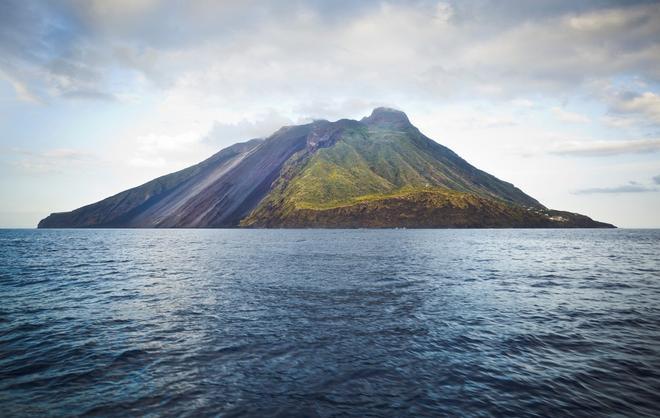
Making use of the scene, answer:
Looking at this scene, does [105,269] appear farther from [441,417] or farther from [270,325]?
[441,417]

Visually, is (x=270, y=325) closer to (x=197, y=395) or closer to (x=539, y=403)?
(x=197, y=395)

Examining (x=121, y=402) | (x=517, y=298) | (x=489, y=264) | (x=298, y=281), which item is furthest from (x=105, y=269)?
(x=489, y=264)

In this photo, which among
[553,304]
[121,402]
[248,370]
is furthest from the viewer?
[553,304]

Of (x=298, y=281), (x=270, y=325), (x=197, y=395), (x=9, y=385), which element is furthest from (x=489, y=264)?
(x=9, y=385)

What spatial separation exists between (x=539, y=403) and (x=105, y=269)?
227ft

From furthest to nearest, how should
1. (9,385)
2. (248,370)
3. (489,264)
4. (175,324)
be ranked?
(489,264)
(175,324)
(248,370)
(9,385)

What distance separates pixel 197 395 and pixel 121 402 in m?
3.29

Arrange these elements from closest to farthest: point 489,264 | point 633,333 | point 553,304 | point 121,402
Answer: point 121,402 → point 633,333 → point 553,304 → point 489,264

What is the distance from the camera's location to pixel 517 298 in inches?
1480

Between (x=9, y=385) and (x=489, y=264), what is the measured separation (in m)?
70.9

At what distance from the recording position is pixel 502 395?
1620 centimetres

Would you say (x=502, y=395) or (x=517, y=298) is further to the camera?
(x=517, y=298)

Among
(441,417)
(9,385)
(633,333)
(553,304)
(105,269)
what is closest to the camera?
(441,417)

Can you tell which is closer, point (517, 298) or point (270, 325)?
point (270, 325)
